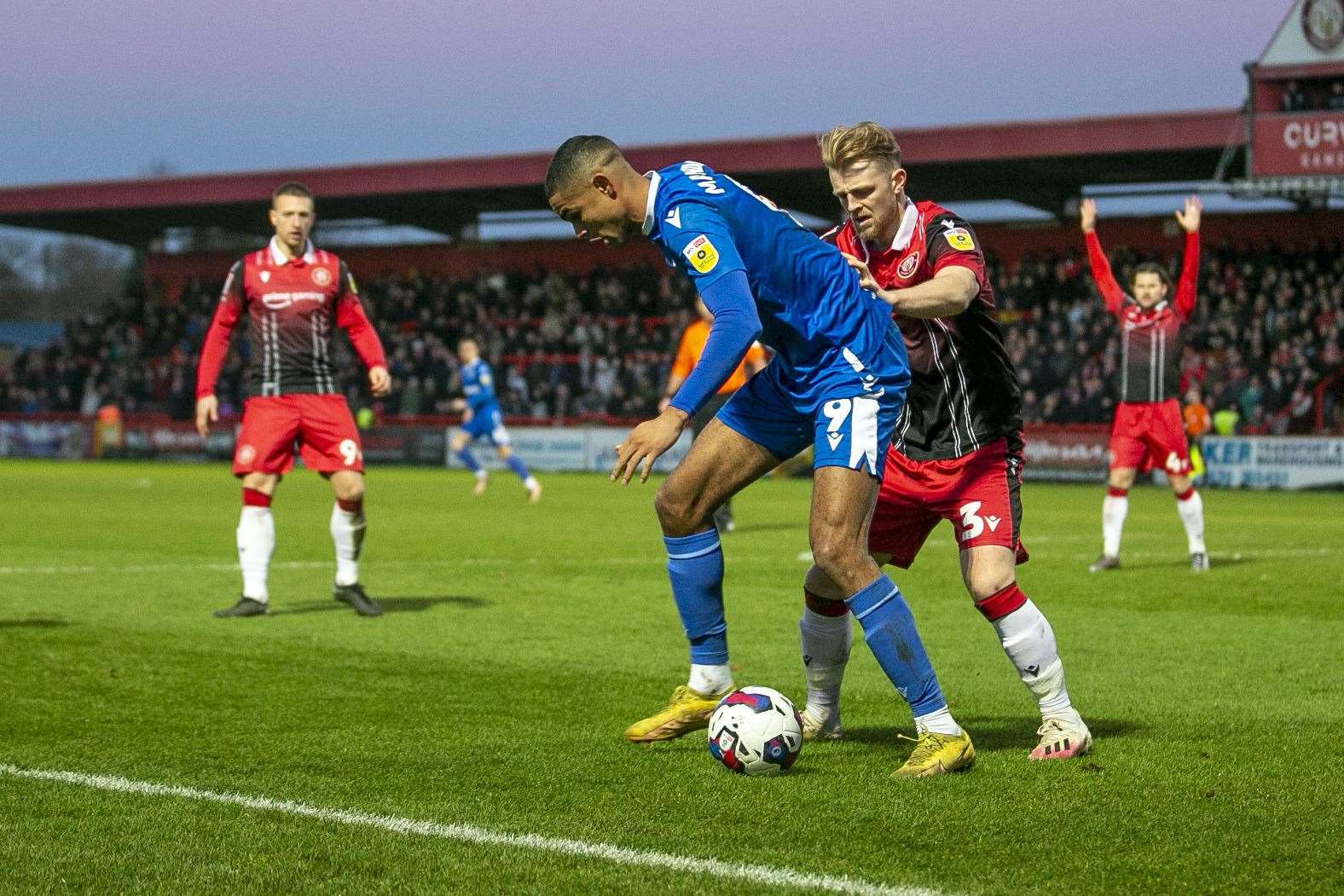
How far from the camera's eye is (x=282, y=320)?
9.96 m

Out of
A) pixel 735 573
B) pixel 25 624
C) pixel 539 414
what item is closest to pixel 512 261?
pixel 539 414

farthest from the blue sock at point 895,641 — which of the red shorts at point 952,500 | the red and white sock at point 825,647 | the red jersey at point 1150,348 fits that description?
the red jersey at point 1150,348

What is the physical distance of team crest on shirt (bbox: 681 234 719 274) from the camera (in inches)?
192

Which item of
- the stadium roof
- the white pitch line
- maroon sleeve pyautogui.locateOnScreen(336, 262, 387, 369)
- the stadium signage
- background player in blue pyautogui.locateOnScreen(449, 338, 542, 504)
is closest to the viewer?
maroon sleeve pyautogui.locateOnScreen(336, 262, 387, 369)

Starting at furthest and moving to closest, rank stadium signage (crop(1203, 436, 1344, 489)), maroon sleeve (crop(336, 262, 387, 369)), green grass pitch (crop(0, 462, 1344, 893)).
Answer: stadium signage (crop(1203, 436, 1344, 489)) → maroon sleeve (crop(336, 262, 387, 369)) → green grass pitch (crop(0, 462, 1344, 893))

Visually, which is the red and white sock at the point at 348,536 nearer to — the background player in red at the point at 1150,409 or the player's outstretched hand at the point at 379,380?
the player's outstretched hand at the point at 379,380

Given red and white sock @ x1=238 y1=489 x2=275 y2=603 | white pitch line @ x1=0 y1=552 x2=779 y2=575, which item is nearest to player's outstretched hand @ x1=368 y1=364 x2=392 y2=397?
red and white sock @ x1=238 y1=489 x2=275 y2=603

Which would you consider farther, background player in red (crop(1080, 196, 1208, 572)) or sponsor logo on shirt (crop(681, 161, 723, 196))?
background player in red (crop(1080, 196, 1208, 572))

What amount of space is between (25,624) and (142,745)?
3.66 metres

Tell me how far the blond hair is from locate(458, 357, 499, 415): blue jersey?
1931 centimetres

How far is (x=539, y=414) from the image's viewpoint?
36.8 metres

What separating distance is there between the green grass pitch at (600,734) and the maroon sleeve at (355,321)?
4.98 ft

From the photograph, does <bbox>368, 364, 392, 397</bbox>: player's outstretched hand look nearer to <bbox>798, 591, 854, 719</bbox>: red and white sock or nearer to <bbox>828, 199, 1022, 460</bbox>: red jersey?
<bbox>798, 591, 854, 719</bbox>: red and white sock

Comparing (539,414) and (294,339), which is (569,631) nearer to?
(294,339)
